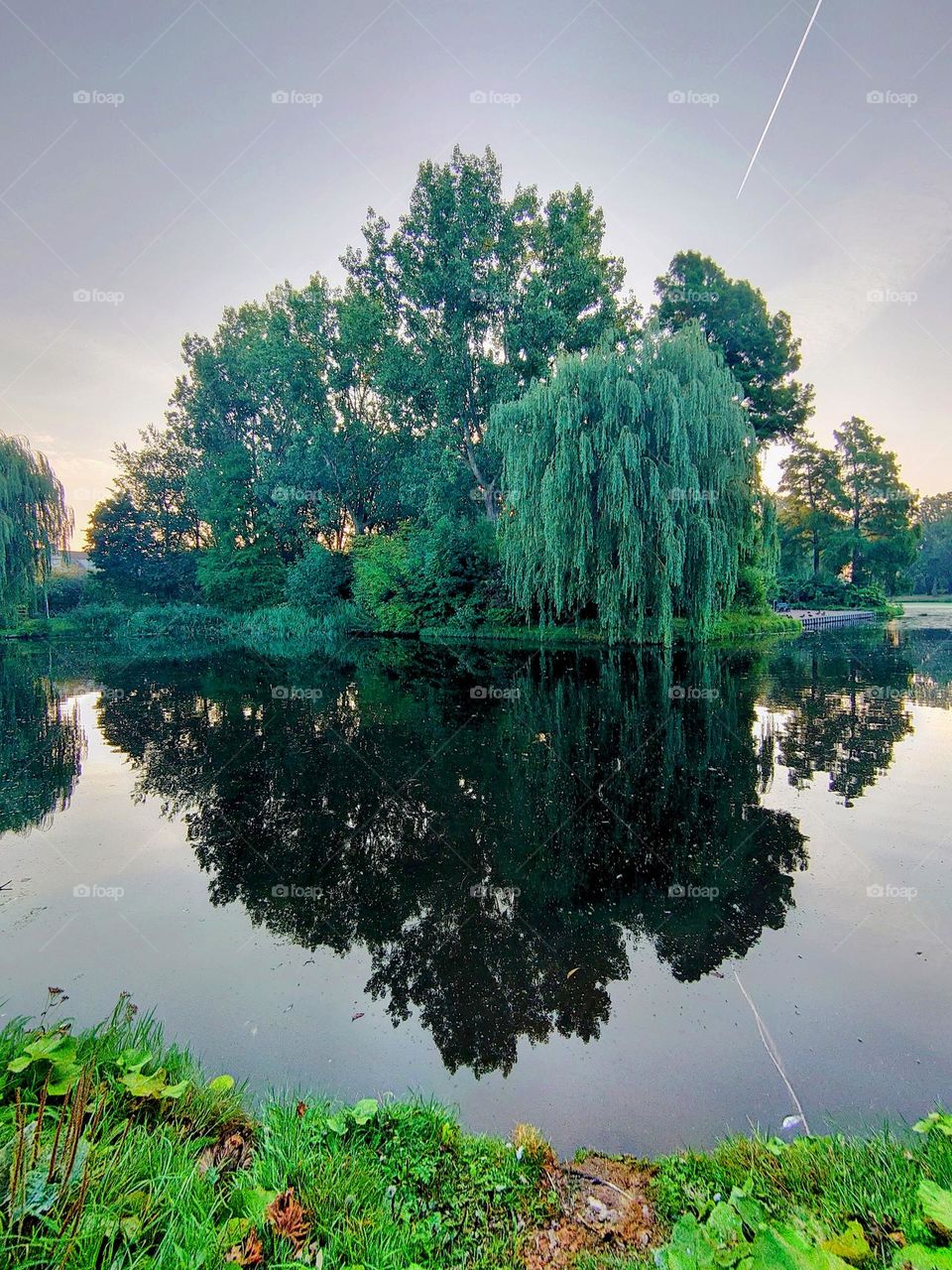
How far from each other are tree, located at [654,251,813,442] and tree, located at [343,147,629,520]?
13.2ft

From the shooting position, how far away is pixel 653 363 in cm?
1589

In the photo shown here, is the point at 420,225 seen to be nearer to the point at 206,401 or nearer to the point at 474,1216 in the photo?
the point at 206,401

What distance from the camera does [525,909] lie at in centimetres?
371

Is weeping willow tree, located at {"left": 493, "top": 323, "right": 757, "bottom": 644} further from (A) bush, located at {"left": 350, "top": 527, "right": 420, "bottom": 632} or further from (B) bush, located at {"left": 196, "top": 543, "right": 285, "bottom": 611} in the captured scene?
(B) bush, located at {"left": 196, "top": 543, "right": 285, "bottom": 611}

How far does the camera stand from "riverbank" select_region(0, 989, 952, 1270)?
1438 millimetres

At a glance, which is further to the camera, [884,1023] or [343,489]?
[343,489]

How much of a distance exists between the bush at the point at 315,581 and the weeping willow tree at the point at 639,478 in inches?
634

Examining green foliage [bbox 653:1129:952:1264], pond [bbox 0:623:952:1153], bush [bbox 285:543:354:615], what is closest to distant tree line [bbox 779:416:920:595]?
bush [bbox 285:543:354:615]

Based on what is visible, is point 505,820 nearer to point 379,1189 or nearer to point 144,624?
point 379,1189

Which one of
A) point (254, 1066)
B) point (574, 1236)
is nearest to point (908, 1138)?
point (574, 1236)

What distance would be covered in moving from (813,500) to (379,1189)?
42562 mm

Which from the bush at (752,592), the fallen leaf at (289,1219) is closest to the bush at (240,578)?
the bush at (752,592)

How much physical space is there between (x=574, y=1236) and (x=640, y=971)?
1502mm

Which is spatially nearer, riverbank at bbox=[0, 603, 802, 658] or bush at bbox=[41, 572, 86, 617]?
riverbank at bbox=[0, 603, 802, 658]
